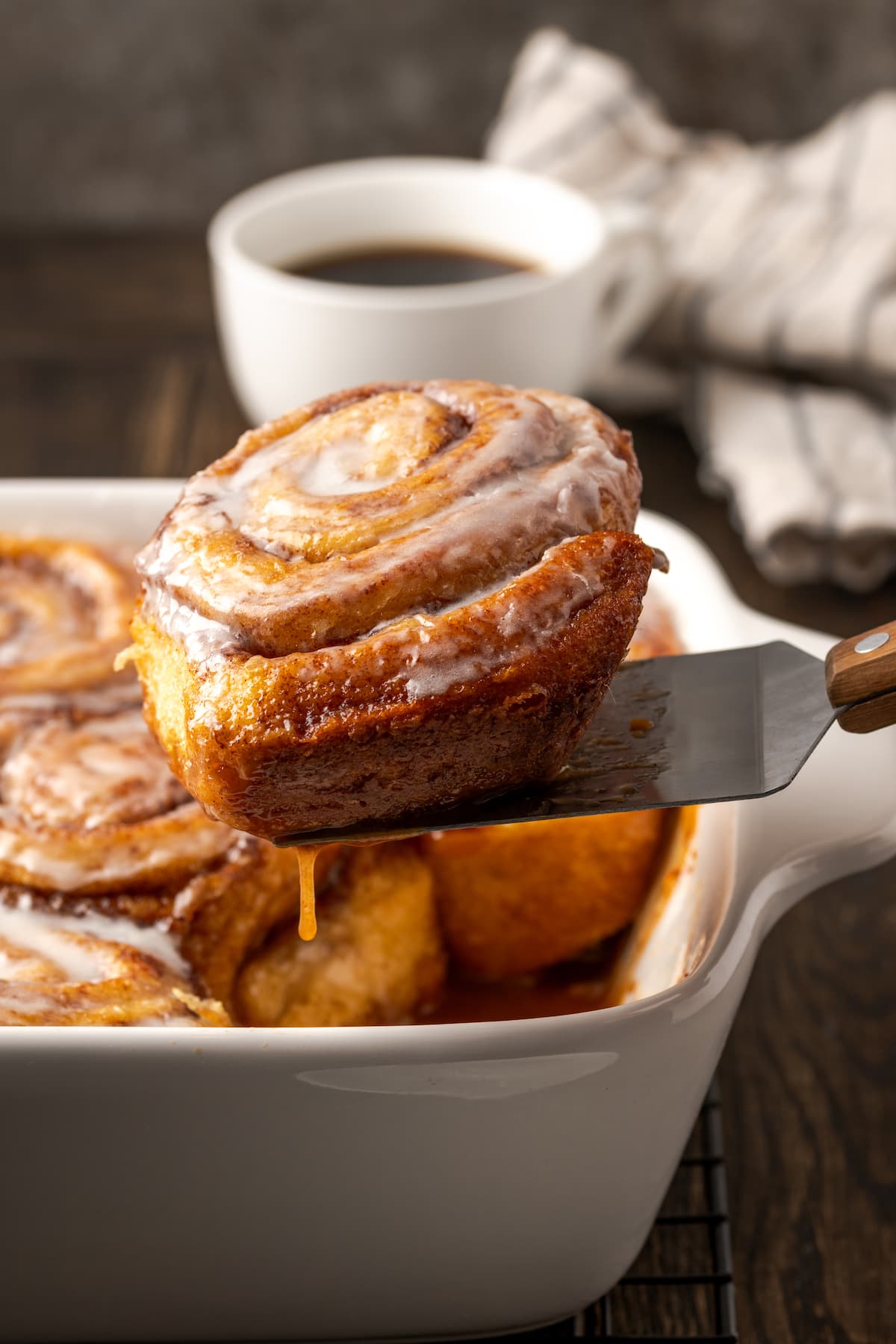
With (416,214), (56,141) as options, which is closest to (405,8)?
(56,141)

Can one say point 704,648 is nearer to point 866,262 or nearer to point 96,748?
point 96,748

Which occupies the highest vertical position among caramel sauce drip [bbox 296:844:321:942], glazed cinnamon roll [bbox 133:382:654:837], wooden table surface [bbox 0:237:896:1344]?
glazed cinnamon roll [bbox 133:382:654:837]

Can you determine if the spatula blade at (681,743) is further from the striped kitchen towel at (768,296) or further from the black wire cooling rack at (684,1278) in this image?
the striped kitchen towel at (768,296)

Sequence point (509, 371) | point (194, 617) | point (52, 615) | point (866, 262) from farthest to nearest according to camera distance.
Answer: point (866, 262), point (509, 371), point (52, 615), point (194, 617)

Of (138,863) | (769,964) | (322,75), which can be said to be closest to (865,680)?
(138,863)

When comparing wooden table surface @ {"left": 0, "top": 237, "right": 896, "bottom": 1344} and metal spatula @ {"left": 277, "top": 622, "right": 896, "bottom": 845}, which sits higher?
metal spatula @ {"left": 277, "top": 622, "right": 896, "bottom": 845}

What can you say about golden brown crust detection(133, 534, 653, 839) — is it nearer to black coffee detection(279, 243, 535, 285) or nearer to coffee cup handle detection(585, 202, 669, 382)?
coffee cup handle detection(585, 202, 669, 382)

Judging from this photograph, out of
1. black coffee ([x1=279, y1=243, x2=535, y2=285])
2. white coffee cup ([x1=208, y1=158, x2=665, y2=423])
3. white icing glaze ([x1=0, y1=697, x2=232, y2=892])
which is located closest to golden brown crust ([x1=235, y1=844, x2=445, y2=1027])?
white icing glaze ([x1=0, y1=697, x2=232, y2=892])
